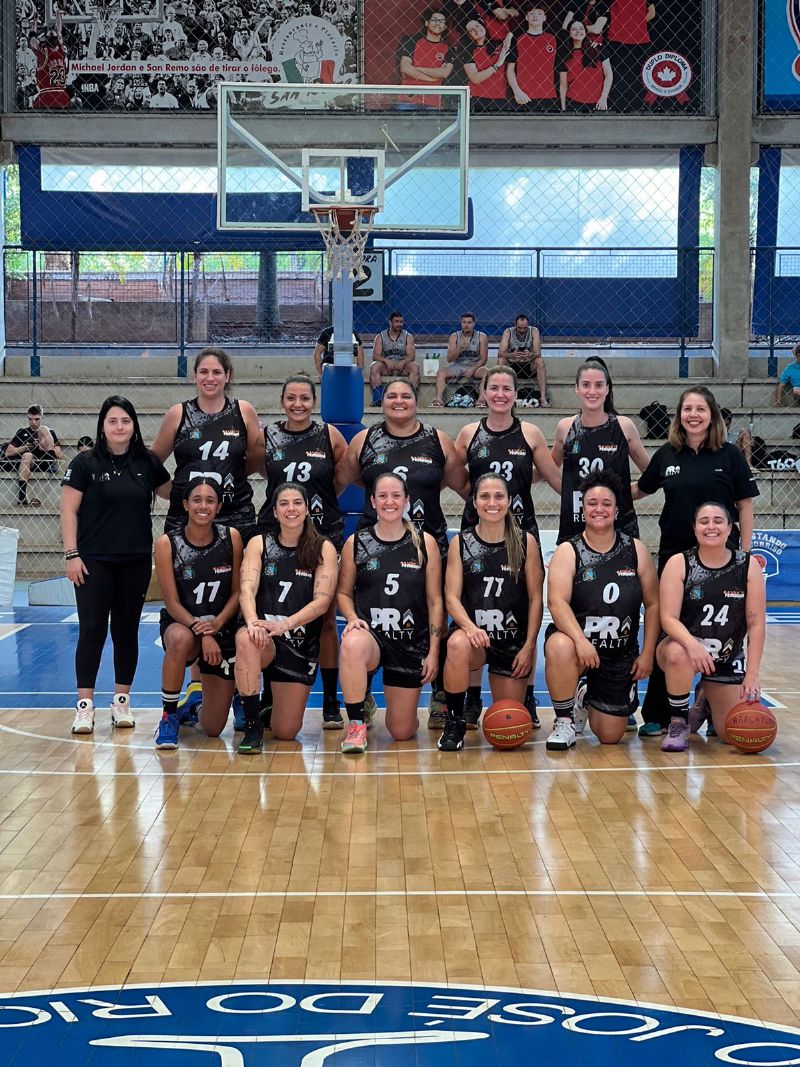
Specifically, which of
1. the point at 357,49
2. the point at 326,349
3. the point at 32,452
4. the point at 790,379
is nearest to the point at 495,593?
the point at 326,349

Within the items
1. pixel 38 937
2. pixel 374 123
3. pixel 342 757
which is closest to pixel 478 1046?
pixel 38 937

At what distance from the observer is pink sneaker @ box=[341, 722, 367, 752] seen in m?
6.28

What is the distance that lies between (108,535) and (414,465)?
1.58m

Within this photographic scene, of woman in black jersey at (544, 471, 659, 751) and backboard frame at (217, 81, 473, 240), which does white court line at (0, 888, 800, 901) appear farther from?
backboard frame at (217, 81, 473, 240)

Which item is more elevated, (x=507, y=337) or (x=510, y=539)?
(x=507, y=337)

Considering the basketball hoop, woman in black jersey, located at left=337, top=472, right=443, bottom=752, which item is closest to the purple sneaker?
woman in black jersey, located at left=337, top=472, right=443, bottom=752

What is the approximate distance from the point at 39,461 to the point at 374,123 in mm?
5369

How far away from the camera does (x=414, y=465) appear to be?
6.76m

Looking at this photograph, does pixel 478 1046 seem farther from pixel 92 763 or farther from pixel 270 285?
pixel 270 285

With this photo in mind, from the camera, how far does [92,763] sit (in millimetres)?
6164

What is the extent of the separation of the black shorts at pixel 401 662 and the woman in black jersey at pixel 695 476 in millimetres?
1187

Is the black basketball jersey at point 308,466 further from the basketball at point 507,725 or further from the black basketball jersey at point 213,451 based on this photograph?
the basketball at point 507,725

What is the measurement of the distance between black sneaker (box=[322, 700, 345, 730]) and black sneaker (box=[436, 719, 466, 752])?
2.26ft

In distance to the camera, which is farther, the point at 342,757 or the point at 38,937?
→ the point at 342,757
